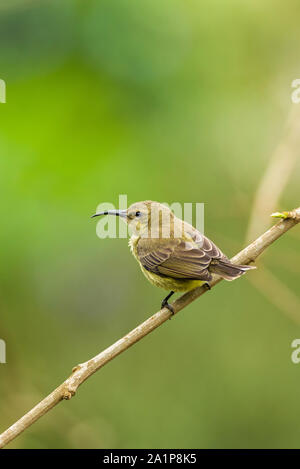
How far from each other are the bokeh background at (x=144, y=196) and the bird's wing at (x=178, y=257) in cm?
34

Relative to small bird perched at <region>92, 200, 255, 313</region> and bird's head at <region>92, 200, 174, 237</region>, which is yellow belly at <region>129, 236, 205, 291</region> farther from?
bird's head at <region>92, 200, 174, 237</region>

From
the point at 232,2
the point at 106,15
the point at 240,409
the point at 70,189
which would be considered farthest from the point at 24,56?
the point at 240,409

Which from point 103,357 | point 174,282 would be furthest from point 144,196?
point 103,357

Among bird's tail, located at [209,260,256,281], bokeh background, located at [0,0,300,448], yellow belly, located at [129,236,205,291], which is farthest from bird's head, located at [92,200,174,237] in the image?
bird's tail, located at [209,260,256,281]

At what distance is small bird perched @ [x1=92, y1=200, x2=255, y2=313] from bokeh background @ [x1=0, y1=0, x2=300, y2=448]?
0.17m

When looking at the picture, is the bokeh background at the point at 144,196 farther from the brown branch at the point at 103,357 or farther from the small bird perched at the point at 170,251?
the brown branch at the point at 103,357

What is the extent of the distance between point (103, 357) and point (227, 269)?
3.58 feet

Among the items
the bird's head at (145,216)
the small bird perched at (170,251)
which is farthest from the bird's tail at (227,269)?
the bird's head at (145,216)

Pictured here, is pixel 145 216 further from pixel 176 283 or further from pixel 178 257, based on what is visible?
pixel 176 283

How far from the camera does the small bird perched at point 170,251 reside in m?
3.61

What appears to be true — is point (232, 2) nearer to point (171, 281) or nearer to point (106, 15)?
point (106, 15)

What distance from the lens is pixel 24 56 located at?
391cm

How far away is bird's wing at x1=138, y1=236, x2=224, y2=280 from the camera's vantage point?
3641 mm

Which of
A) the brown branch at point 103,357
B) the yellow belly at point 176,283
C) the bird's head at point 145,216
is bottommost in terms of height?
the brown branch at point 103,357
